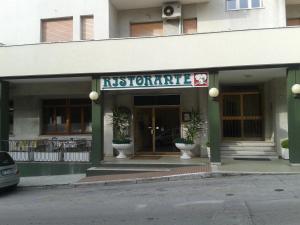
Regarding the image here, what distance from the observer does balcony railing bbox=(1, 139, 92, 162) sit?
50.7 ft

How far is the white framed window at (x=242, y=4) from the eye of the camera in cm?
1702

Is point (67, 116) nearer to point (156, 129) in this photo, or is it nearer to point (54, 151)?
point (54, 151)

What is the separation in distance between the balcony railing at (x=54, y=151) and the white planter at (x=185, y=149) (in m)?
3.78

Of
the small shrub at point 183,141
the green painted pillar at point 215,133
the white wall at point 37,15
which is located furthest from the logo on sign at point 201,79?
the white wall at point 37,15

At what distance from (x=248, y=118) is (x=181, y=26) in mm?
5364

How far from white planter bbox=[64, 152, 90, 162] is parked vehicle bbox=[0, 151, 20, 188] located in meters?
3.00

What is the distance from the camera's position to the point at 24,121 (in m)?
18.8

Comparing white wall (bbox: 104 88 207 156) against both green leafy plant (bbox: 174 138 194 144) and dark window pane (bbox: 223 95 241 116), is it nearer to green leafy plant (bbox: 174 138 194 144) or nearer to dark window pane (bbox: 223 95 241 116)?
green leafy plant (bbox: 174 138 194 144)

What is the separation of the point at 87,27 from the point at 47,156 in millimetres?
6367

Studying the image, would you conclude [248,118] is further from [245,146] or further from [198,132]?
[198,132]

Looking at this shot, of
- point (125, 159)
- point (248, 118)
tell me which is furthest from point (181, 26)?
point (125, 159)

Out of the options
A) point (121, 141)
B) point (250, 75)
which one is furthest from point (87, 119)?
point (250, 75)

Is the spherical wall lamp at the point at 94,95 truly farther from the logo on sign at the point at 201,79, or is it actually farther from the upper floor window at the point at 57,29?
the upper floor window at the point at 57,29

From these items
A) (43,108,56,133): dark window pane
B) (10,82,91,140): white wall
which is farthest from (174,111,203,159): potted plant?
(43,108,56,133): dark window pane
